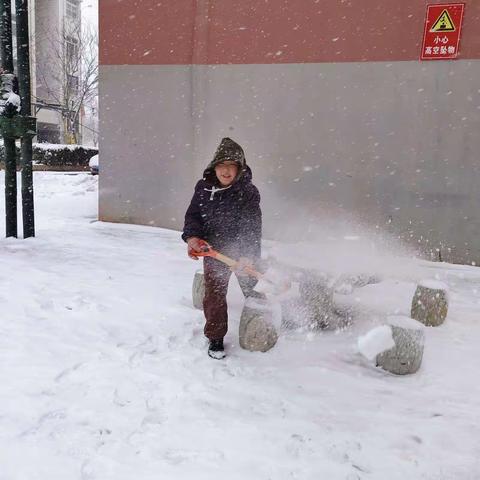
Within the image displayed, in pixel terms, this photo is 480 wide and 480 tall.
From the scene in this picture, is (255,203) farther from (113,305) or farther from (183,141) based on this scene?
(183,141)

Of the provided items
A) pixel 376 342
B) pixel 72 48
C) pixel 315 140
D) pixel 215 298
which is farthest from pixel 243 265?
pixel 72 48

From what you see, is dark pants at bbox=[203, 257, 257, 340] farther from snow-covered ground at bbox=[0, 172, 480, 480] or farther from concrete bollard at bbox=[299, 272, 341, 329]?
concrete bollard at bbox=[299, 272, 341, 329]

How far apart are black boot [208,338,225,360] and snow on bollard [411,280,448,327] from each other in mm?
→ 1714

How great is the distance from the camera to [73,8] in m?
39.6

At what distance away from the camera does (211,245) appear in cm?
314

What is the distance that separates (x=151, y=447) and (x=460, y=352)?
2.31 meters

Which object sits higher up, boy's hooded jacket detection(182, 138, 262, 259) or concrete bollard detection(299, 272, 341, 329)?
boy's hooded jacket detection(182, 138, 262, 259)

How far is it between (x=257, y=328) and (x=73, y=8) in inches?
1764

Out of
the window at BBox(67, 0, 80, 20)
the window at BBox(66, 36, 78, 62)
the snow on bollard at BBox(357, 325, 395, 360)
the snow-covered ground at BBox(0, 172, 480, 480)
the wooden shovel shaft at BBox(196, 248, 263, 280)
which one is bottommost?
the snow-covered ground at BBox(0, 172, 480, 480)

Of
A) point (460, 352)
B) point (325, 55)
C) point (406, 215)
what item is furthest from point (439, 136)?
point (460, 352)

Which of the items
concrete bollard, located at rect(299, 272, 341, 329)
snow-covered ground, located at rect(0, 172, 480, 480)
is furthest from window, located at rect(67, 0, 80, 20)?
concrete bollard, located at rect(299, 272, 341, 329)

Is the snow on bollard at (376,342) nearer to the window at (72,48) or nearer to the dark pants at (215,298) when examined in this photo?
the dark pants at (215,298)

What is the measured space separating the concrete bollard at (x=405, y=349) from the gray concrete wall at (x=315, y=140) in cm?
305

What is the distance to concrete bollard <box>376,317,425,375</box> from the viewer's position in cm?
281
